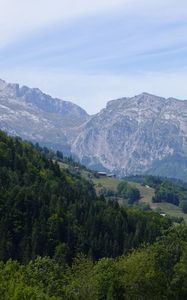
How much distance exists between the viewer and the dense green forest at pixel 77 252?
98938mm

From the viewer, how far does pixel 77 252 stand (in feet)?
537

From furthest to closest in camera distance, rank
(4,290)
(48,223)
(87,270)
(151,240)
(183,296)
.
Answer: (151,240)
(48,223)
(87,270)
(183,296)
(4,290)

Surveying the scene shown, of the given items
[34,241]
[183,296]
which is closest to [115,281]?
[183,296]

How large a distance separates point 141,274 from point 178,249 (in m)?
8.14

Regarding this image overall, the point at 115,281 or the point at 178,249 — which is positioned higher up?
the point at 178,249

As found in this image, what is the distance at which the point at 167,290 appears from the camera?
331 feet

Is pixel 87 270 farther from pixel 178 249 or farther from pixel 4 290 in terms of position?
pixel 4 290

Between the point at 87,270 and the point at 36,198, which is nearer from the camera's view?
the point at 87,270

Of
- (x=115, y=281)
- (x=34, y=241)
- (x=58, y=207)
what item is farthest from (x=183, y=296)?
(x=58, y=207)

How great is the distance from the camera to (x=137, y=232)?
192m

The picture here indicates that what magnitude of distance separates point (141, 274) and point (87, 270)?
441 inches

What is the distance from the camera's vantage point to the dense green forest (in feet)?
325

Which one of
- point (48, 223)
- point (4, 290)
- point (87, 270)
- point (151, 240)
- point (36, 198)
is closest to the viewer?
point (4, 290)

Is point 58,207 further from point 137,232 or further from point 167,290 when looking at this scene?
point 167,290
